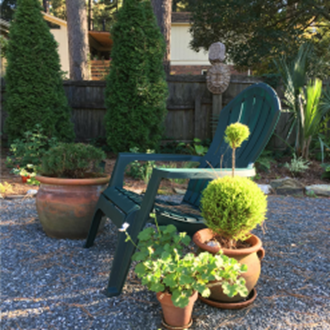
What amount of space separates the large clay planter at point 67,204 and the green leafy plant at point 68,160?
13cm

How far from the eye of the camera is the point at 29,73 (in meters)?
4.48

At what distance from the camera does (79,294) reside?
1.54 meters

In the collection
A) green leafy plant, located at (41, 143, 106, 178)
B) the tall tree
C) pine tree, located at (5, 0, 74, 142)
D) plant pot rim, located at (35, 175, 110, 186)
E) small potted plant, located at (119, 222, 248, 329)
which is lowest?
small potted plant, located at (119, 222, 248, 329)

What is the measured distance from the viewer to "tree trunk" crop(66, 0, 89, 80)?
6523mm

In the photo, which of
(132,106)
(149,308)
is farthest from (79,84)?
(149,308)

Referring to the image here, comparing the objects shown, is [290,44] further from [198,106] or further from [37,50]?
[37,50]

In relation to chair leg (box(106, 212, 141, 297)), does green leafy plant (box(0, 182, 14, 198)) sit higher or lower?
lower

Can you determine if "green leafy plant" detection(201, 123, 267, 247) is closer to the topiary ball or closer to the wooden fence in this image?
A: the topiary ball

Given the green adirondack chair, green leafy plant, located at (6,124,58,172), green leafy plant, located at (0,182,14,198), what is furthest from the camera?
green leafy plant, located at (6,124,58,172)

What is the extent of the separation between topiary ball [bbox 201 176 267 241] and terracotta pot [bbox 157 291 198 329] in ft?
1.02

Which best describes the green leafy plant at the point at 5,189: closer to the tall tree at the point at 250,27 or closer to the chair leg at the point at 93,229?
the chair leg at the point at 93,229

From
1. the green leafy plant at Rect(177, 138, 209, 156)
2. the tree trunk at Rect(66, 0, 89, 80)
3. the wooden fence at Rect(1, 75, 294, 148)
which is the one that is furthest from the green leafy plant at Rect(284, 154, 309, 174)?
the tree trunk at Rect(66, 0, 89, 80)

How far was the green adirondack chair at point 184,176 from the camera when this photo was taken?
1.50 meters

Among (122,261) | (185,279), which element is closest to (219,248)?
(185,279)
